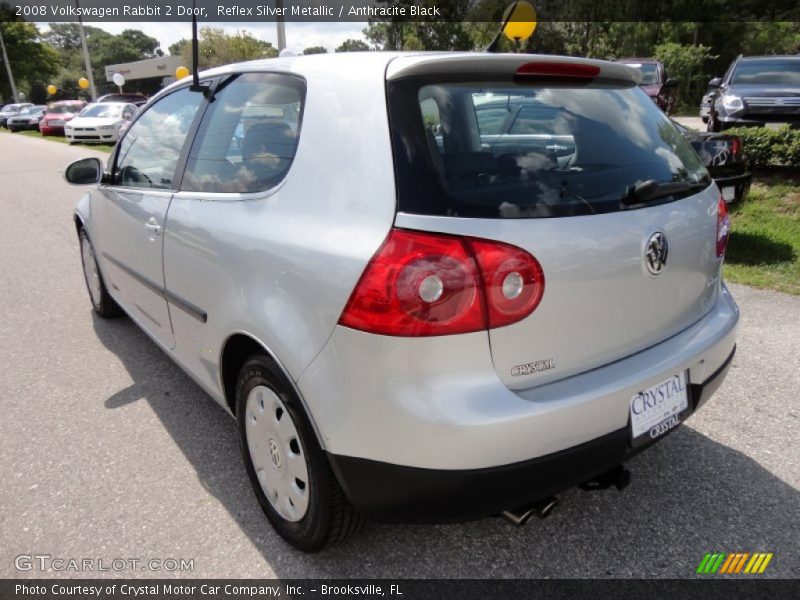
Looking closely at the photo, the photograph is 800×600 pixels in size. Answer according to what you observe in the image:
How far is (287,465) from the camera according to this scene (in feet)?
6.84

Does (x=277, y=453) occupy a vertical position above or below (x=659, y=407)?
below

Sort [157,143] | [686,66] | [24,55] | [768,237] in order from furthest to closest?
[24,55] → [686,66] → [768,237] → [157,143]

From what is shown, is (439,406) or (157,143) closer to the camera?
(439,406)

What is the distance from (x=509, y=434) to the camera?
1.64m

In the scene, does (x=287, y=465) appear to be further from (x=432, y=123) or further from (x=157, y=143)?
(x=157, y=143)

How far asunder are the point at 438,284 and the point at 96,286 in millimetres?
3697

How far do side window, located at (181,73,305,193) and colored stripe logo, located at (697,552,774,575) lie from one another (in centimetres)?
197

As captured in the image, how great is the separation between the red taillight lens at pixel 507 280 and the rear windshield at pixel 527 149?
11cm

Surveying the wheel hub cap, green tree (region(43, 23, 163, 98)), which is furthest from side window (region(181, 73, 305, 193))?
green tree (region(43, 23, 163, 98))

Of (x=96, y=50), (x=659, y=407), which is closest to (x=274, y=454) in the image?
(x=659, y=407)

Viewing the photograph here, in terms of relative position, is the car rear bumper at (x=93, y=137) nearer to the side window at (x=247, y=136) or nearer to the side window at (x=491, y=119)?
the side window at (x=247, y=136)

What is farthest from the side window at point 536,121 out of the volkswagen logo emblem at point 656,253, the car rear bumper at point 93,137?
the car rear bumper at point 93,137

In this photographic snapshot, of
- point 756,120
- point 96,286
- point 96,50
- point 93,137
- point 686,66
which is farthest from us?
point 96,50

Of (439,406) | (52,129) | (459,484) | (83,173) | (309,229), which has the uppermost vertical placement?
(309,229)
